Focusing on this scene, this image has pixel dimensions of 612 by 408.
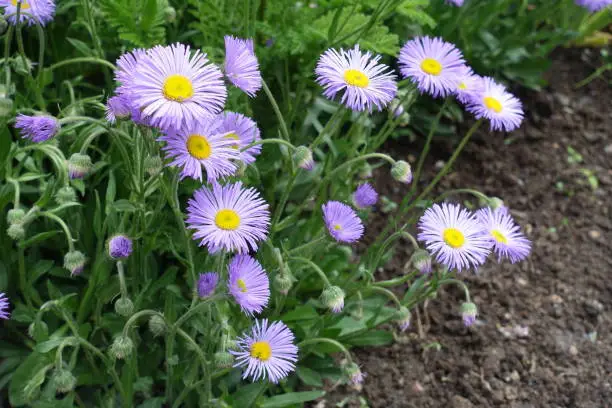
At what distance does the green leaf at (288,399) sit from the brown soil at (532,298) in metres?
0.30

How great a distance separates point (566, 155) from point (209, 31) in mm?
1645

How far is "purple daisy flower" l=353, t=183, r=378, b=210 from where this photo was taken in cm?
207

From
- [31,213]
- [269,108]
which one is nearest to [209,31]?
[269,108]

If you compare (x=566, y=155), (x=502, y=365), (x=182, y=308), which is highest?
(x=566, y=155)

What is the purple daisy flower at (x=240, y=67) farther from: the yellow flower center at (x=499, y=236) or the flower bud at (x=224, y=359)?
the yellow flower center at (x=499, y=236)

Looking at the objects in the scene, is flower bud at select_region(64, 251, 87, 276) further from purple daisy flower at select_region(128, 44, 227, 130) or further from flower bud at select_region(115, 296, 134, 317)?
purple daisy flower at select_region(128, 44, 227, 130)

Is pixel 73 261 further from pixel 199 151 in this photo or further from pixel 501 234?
pixel 501 234

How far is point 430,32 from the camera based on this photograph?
3.08 metres

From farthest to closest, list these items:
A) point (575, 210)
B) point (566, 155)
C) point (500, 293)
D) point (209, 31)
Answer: point (566, 155)
point (575, 210)
point (500, 293)
point (209, 31)

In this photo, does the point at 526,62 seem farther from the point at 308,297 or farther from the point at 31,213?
the point at 31,213

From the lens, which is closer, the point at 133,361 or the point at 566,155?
the point at 133,361

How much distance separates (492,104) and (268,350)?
106 cm

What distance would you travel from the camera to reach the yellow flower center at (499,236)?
1.98 metres

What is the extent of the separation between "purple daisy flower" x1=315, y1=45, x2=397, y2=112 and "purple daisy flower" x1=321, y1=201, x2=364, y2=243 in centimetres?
24
